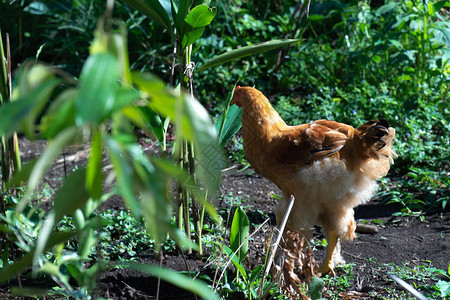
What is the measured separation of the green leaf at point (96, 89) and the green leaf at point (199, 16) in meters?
1.49

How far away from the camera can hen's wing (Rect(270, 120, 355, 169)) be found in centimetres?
314

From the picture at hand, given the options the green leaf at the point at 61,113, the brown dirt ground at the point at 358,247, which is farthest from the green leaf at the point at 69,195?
the brown dirt ground at the point at 358,247

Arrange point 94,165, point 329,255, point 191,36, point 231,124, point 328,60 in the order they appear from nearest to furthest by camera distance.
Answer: point 94,165 < point 191,36 < point 231,124 < point 329,255 < point 328,60

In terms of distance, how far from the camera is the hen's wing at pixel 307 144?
3.14 meters

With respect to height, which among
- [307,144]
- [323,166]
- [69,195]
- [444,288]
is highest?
[69,195]

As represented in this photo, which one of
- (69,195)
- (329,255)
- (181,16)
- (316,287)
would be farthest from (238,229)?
(69,195)

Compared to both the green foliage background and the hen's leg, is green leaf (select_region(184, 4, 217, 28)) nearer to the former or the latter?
the hen's leg

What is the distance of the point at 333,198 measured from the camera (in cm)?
319

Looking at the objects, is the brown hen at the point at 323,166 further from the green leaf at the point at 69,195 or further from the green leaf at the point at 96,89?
the green leaf at the point at 96,89

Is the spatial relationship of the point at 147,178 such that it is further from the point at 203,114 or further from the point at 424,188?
the point at 424,188

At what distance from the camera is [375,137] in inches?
121

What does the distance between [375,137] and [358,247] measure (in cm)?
79

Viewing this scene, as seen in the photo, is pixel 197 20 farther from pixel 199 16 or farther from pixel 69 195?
pixel 69 195

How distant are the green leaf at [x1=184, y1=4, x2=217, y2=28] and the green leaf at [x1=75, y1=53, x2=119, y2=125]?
4.89ft
